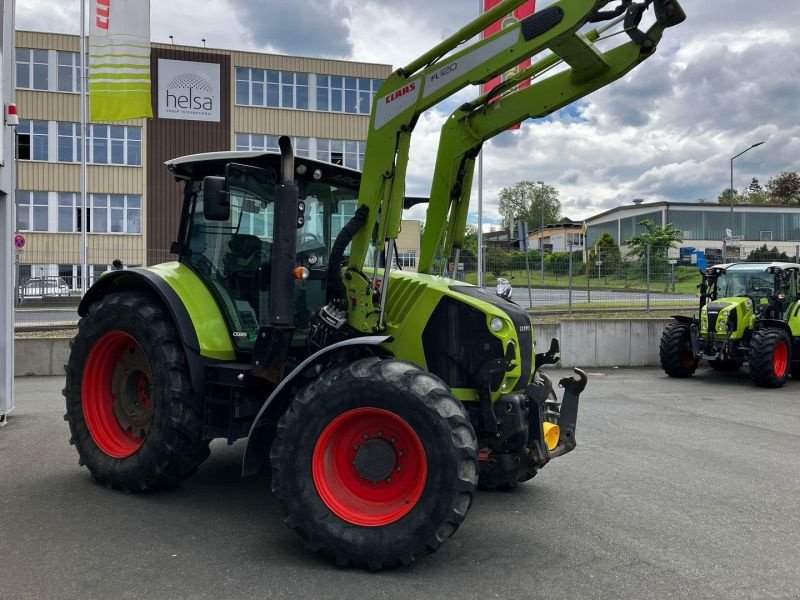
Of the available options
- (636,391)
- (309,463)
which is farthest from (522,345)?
(636,391)

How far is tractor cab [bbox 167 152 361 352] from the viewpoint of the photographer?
201 inches

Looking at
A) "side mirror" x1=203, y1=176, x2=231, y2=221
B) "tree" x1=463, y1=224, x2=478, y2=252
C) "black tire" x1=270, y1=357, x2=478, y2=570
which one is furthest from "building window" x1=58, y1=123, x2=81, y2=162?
"black tire" x1=270, y1=357, x2=478, y2=570

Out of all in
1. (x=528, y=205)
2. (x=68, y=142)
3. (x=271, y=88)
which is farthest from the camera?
(x=528, y=205)

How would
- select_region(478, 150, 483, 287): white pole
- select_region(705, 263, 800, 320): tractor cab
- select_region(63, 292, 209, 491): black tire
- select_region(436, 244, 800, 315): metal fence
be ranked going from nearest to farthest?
select_region(63, 292, 209, 491): black tire → select_region(705, 263, 800, 320): tractor cab → select_region(478, 150, 483, 287): white pole → select_region(436, 244, 800, 315): metal fence

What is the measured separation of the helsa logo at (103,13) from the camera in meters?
16.4

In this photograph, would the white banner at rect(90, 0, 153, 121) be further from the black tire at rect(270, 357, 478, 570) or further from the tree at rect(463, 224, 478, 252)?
the black tire at rect(270, 357, 478, 570)

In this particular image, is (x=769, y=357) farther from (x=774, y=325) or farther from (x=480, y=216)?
(x=480, y=216)

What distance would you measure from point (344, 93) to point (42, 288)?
78.5ft

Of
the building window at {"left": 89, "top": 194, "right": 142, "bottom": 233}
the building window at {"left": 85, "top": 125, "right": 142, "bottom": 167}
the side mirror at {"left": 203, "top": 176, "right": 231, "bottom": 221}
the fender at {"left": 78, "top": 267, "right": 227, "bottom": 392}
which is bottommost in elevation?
the fender at {"left": 78, "top": 267, "right": 227, "bottom": 392}

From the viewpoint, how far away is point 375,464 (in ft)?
13.6

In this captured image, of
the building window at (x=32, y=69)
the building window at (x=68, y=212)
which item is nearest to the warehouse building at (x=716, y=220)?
the building window at (x=68, y=212)

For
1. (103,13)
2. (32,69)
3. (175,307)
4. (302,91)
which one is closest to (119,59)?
(103,13)

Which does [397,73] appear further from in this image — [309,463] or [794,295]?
[794,295]

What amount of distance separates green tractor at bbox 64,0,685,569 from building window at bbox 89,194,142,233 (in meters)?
31.2
